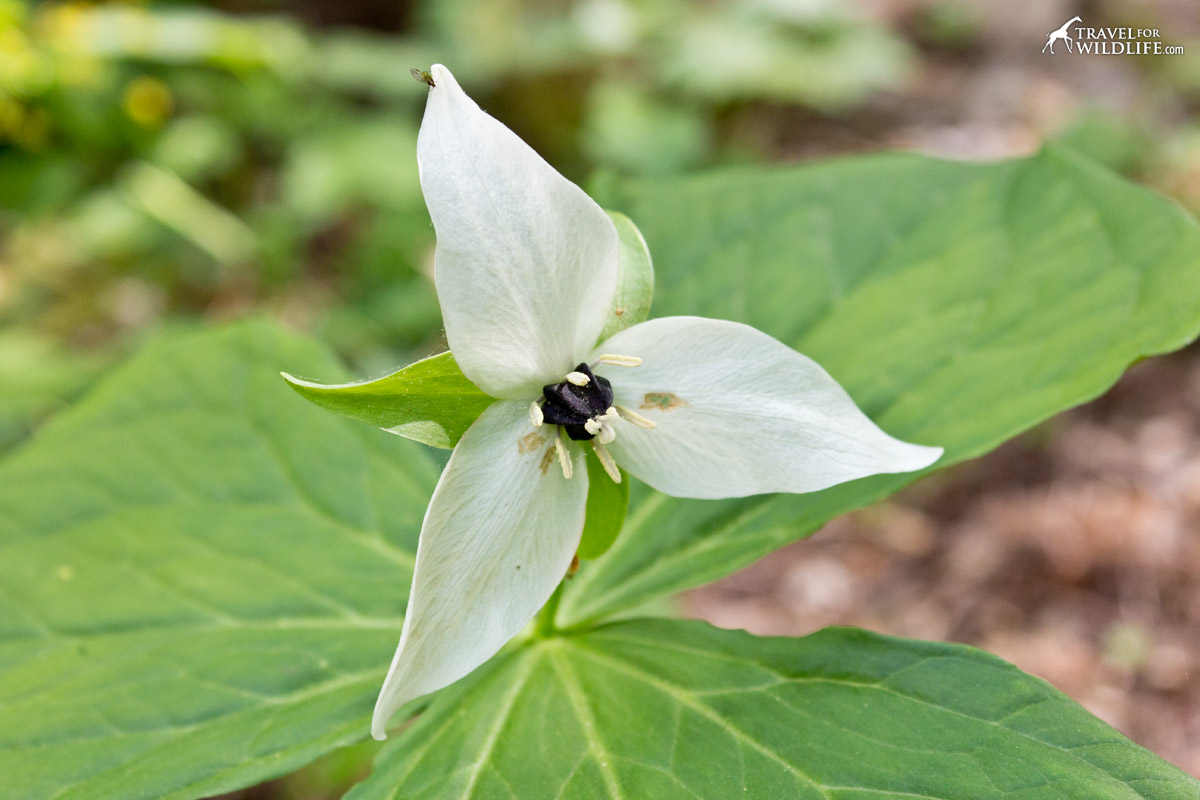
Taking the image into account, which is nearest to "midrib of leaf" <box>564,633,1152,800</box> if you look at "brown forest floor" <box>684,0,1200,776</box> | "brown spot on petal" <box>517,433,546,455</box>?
"brown spot on petal" <box>517,433,546,455</box>

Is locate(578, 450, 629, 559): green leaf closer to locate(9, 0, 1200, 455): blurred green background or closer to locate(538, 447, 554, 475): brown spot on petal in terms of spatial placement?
locate(538, 447, 554, 475): brown spot on petal

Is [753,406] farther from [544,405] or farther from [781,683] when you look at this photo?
[781,683]

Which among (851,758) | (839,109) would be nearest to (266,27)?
(839,109)

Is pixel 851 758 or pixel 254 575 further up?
pixel 851 758

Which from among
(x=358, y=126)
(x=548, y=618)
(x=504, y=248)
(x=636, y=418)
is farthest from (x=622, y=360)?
(x=358, y=126)

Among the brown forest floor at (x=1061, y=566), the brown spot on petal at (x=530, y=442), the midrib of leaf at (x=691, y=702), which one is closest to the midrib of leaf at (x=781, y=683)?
the midrib of leaf at (x=691, y=702)

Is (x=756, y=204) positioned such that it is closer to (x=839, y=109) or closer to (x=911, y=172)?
(x=911, y=172)

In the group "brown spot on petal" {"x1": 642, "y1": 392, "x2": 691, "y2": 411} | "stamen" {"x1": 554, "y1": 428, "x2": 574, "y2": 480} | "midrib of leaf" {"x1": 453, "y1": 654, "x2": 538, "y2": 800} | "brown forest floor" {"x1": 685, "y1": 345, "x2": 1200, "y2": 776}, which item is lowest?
"brown forest floor" {"x1": 685, "y1": 345, "x2": 1200, "y2": 776}
